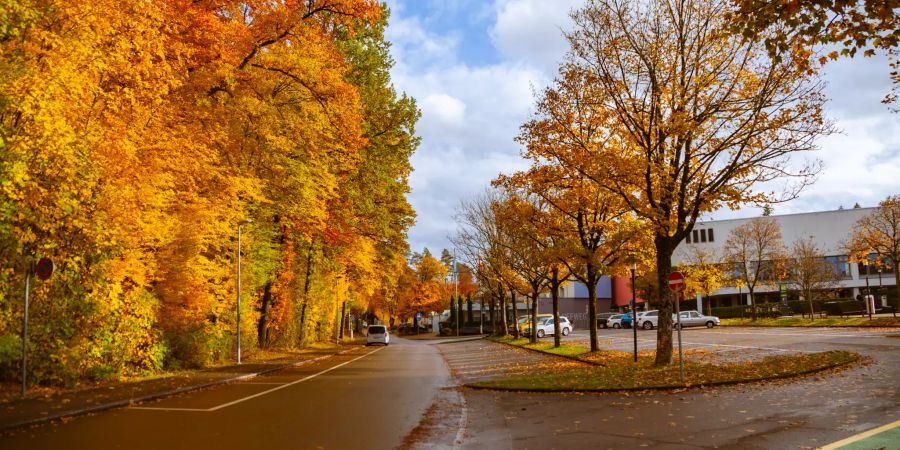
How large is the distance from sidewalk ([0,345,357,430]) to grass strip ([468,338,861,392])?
7.52 m

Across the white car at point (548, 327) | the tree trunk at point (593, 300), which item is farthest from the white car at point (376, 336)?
the tree trunk at point (593, 300)

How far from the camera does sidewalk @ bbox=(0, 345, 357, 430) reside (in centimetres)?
1030

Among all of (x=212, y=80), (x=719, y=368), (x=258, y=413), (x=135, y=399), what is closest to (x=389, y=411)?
(x=258, y=413)

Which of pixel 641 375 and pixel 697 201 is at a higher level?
pixel 697 201

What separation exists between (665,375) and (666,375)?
24 millimetres

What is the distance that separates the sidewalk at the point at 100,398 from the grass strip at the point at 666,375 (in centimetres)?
752

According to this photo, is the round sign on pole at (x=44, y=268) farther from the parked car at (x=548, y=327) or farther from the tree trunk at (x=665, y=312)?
the parked car at (x=548, y=327)

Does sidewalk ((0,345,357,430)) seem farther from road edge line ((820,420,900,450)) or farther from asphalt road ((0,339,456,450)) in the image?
road edge line ((820,420,900,450))

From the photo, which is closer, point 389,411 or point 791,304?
point 389,411

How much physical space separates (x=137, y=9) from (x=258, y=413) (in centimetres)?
983

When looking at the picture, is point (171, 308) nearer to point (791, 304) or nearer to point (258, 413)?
point (258, 413)

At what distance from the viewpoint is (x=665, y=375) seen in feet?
49.8

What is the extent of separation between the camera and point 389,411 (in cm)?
1182

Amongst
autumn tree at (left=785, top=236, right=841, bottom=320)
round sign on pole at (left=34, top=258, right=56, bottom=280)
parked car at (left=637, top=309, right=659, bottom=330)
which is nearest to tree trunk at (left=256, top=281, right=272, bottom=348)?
round sign on pole at (left=34, top=258, right=56, bottom=280)
